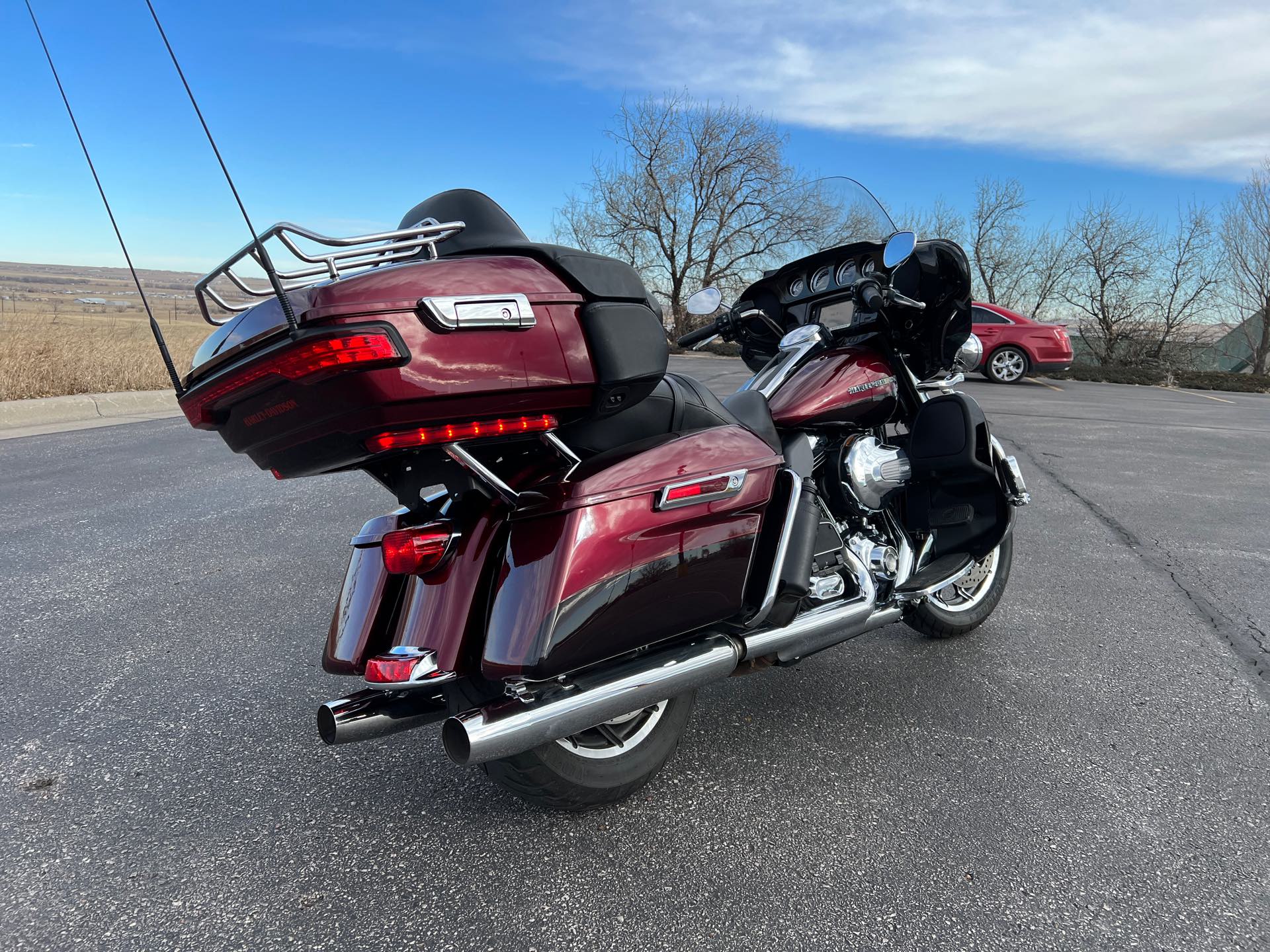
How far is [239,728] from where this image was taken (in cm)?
266

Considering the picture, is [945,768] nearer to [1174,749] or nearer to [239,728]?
[1174,749]

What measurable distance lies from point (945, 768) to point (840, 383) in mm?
1284

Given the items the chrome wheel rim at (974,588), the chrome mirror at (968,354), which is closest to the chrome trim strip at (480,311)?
the chrome mirror at (968,354)

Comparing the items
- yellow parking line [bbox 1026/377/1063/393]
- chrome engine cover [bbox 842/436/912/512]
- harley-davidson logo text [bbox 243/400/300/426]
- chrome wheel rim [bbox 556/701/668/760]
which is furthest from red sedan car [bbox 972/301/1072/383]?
harley-davidson logo text [bbox 243/400/300/426]

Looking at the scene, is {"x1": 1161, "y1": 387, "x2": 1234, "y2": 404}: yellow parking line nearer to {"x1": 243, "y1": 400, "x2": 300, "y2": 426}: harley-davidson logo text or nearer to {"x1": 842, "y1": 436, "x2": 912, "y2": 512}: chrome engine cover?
{"x1": 842, "y1": 436, "x2": 912, "y2": 512}: chrome engine cover

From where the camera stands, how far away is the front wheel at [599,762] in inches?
79.0

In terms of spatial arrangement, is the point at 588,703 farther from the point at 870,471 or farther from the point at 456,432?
the point at 870,471

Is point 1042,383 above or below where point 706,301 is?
below

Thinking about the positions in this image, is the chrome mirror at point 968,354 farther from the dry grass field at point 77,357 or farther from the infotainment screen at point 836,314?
the dry grass field at point 77,357

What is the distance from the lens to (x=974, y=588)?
342cm

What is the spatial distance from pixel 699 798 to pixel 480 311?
1.51 m

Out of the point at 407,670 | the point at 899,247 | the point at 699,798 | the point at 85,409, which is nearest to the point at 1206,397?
the point at 899,247

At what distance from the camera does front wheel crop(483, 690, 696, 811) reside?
201 cm

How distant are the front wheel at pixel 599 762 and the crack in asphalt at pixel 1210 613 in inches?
90.4
